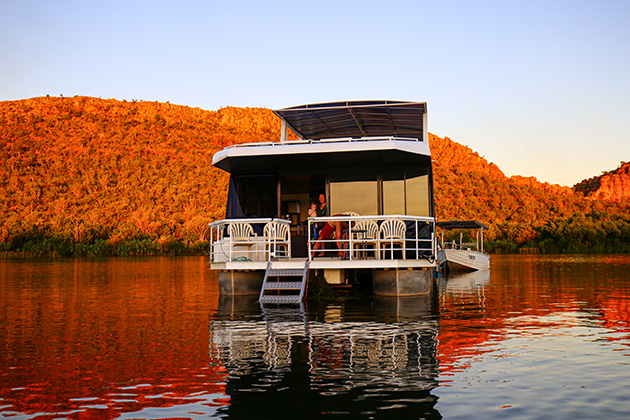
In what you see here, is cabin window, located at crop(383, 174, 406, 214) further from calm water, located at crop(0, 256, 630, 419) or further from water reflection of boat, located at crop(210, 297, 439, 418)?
water reflection of boat, located at crop(210, 297, 439, 418)

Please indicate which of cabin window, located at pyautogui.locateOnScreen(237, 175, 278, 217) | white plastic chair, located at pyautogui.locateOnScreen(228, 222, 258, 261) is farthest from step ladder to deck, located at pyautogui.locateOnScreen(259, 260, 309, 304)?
cabin window, located at pyautogui.locateOnScreen(237, 175, 278, 217)

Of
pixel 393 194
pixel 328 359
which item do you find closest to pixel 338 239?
pixel 393 194

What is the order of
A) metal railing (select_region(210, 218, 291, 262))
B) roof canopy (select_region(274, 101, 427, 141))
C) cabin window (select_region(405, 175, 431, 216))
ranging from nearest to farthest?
metal railing (select_region(210, 218, 291, 262))
roof canopy (select_region(274, 101, 427, 141))
cabin window (select_region(405, 175, 431, 216))

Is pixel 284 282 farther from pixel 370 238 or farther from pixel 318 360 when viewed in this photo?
pixel 318 360

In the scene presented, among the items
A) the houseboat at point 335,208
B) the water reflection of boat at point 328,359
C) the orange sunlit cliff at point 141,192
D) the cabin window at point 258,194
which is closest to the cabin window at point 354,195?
the houseboat at point 335,208

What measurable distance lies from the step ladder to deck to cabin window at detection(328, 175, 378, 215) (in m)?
3.01

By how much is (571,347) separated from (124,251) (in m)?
46.5

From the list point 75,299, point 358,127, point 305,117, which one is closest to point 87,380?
point 75,299

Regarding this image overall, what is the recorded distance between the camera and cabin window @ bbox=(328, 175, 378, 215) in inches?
643

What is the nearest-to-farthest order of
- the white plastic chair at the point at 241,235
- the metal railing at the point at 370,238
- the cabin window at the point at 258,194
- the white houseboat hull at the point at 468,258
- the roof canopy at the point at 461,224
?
1. the metal railing at the point at 370,238
2. the white plastic chair at the point at 241,235
3. the cabin window at the point at 258,194
4. the white houseboat hull at the point at 468,258
5. the roof canopy at the point at 461,224

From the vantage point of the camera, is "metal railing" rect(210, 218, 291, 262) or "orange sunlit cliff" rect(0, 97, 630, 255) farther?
"orange sunlit cliff" rect(0, 97, 630, 255)

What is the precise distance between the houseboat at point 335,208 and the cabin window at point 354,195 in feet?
0.09

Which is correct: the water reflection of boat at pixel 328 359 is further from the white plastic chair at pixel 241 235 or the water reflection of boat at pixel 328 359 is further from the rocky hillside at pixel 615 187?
the rocky hillside at pixel 615 187

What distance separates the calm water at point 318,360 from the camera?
18.1 ft
